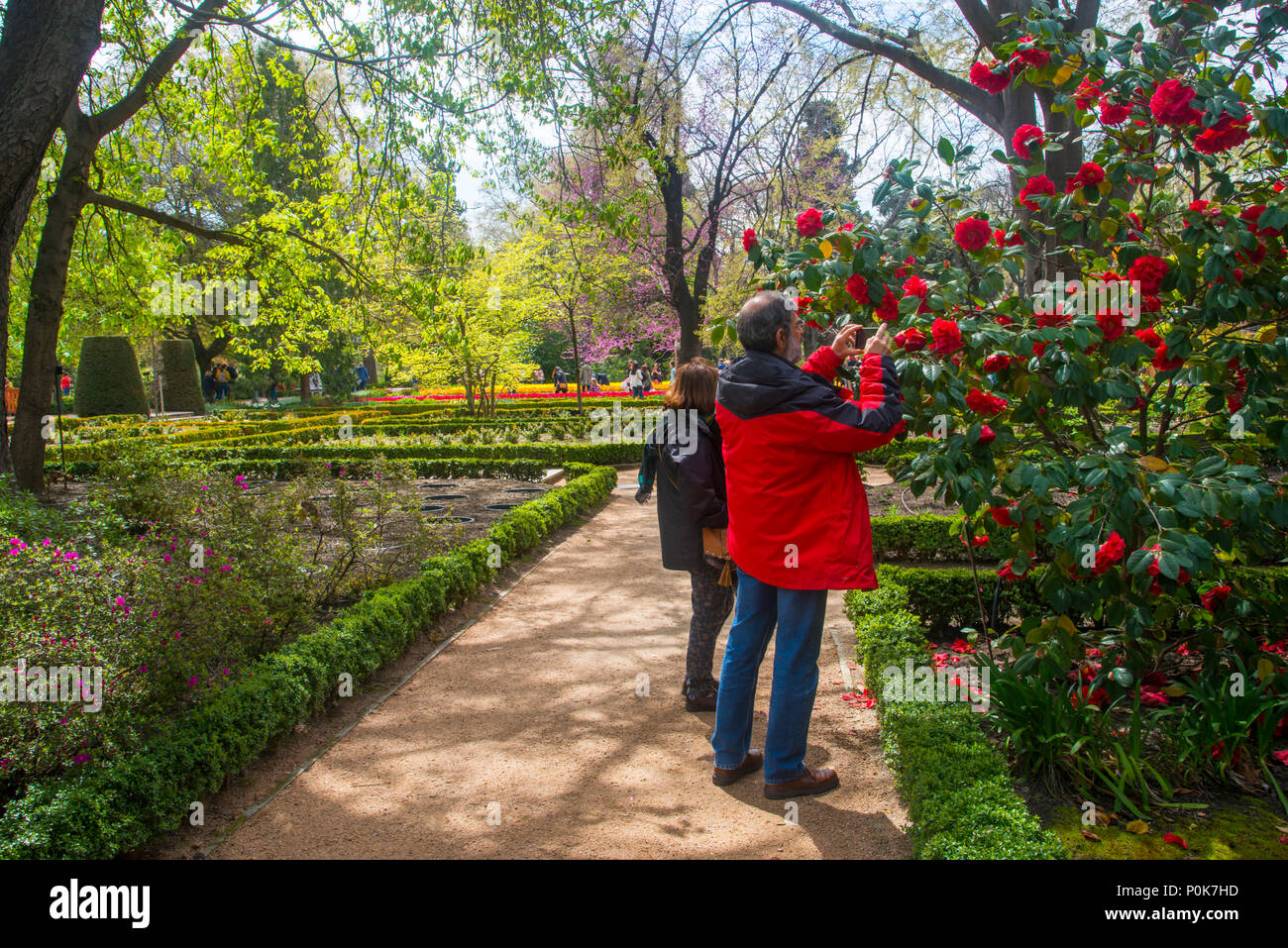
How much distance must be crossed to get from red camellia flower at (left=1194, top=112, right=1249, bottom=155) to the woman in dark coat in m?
1.94

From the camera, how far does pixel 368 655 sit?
14.8 ft

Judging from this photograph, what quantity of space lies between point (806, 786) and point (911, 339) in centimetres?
164

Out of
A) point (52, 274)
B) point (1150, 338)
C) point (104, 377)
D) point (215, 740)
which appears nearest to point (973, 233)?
point (1150, 338)

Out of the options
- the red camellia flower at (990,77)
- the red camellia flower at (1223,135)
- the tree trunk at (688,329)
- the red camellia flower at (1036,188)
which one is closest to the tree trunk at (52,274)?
the tree trunk at (688,329)

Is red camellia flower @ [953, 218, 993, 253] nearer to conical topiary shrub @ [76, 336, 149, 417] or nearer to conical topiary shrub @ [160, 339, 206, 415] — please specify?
conical topiary shrub @ [76, 336, 149, 417]

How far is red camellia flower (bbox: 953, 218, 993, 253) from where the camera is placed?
9.78ft

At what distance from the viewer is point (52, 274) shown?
30.3ft

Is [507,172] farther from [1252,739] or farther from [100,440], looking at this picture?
[1252,739]

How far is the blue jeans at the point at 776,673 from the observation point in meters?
2.90

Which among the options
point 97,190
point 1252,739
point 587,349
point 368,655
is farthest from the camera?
point 587,349

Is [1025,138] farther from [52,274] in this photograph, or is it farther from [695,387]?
[52,274]

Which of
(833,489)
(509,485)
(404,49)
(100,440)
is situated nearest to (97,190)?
(100,440)

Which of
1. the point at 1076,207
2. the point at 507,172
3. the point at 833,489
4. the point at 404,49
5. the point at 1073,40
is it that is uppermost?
the point at 404,49

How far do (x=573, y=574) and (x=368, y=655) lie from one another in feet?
8.30
